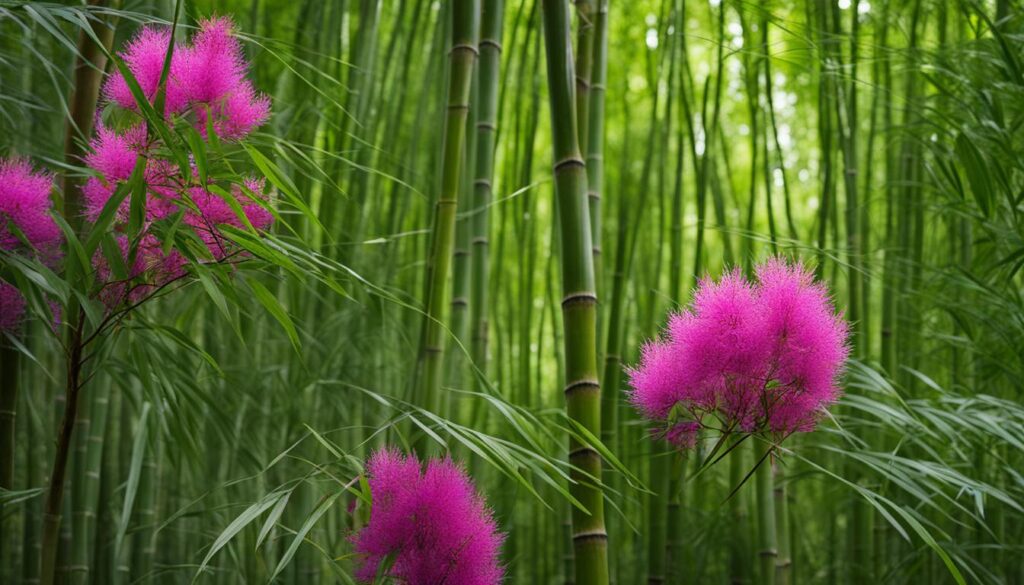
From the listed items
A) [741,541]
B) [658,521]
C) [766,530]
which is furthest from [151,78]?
[741,541]

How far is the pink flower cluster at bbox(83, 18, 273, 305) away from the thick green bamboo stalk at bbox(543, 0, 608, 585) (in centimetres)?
26

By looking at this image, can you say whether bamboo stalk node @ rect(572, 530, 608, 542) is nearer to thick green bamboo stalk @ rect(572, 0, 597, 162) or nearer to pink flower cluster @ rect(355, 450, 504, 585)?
pink flower cluster @ rect(355, 450, 504, 585)

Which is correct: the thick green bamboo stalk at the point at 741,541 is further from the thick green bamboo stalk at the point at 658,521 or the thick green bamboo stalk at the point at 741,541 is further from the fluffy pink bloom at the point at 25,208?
the fluffy pink bloom at the point at 25,208

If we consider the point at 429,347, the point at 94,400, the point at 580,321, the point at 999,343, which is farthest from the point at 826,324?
the point at 999,343

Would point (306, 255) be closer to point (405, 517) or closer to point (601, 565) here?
point (405, 517)

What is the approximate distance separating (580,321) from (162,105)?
0.37 m

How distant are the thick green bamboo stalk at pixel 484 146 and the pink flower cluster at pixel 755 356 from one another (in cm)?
50

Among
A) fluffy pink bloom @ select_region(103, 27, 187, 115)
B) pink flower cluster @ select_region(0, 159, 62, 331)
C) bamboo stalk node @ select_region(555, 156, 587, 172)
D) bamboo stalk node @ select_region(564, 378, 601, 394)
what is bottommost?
bamboo stalk node @ select_region(564, 378, 601, 394)

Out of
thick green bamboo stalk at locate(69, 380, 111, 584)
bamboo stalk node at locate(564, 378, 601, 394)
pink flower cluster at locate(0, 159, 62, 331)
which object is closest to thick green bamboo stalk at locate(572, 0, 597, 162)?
bamboo stalk node at locate(564, 378, 601, 394)

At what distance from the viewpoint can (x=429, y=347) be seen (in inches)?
40.6

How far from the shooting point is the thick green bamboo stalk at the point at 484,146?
3.60 ft

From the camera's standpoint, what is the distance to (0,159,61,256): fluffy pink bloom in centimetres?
77

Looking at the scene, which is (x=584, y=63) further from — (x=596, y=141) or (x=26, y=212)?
(x=26, y=212)

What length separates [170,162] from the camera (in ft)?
2.45
